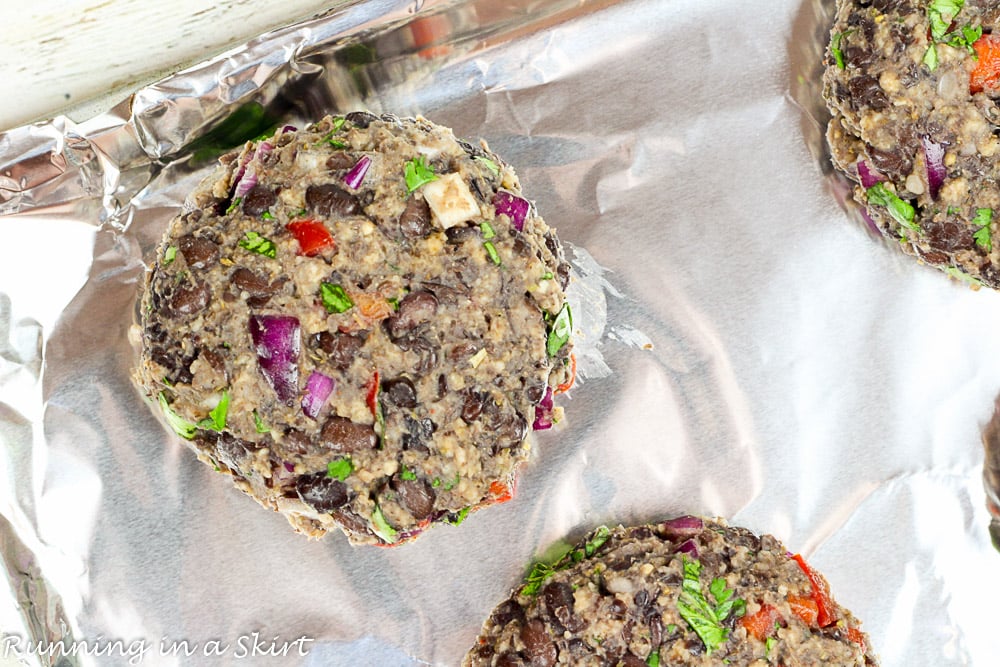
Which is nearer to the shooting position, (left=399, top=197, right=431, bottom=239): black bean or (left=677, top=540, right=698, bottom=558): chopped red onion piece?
(left=399, top=197, right=431, bottom=239): black bean

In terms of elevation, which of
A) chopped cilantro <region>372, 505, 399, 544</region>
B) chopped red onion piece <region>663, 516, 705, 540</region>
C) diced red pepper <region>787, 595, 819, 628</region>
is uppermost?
chopped cilantro <region>372, 505, 399, 544</region>

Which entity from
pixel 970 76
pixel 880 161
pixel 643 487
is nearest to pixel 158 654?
pixel 643 487

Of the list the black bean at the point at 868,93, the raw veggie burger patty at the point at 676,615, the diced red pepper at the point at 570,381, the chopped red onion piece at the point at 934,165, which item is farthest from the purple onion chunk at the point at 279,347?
the chopped red onion piece at the point at 934,165

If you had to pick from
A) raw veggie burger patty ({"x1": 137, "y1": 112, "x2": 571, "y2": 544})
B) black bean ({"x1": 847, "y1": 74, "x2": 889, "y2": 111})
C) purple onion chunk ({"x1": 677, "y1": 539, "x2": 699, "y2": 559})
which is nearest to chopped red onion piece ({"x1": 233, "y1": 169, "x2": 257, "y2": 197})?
raw veggie burger patty ({"x1": 137, "y1": 112, "x2": 571, "y2": 544})

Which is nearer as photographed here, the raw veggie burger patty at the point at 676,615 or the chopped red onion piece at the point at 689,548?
the raw veggie burger patty at the point at 676,615

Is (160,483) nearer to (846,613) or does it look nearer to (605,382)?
(605,382)

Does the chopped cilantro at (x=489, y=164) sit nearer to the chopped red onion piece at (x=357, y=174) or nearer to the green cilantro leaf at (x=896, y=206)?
the chopped red onion piece at (x=357, y=174)

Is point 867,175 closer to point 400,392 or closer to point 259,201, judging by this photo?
point 400,392

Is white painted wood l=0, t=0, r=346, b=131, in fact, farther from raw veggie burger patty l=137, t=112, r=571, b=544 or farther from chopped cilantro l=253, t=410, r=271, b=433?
chopped cilantro l=253, t=410, r=271, b=433
